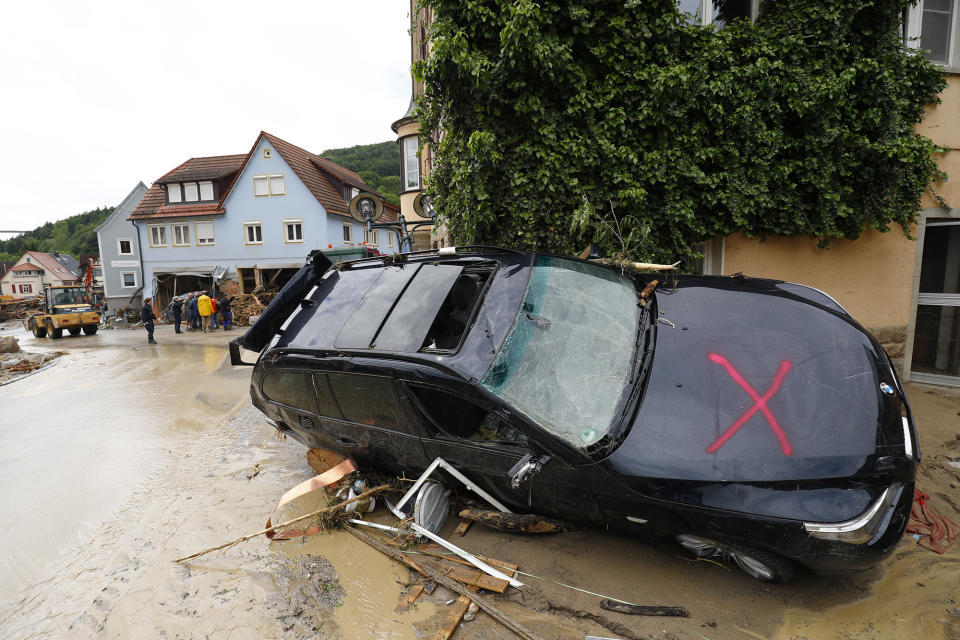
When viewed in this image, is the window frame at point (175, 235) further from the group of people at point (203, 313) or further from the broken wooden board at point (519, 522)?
the broken wooden board at point (519, 522)

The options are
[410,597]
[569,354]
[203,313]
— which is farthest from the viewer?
[203,313]

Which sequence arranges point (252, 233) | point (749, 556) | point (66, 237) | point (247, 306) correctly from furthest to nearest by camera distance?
point (66, 237), point (252, 233), point (247, 306), point (749, 556)

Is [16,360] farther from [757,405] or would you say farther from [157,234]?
[757,405]

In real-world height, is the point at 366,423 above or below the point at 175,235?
below

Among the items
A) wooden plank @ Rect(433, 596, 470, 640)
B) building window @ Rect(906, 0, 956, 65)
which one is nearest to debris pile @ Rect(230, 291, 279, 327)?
wooden plank @ Rect(433, 596, 470, 640)

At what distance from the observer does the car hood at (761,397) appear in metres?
2.32

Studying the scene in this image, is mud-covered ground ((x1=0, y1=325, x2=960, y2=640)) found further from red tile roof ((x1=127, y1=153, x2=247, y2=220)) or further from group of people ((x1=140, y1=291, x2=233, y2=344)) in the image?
red tile roof ((x1=127, y1=153, x2=247, y2=220))

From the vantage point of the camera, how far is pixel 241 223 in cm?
2766

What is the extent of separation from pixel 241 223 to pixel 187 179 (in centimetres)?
A: 508

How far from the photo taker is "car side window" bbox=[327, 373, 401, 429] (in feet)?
10.9

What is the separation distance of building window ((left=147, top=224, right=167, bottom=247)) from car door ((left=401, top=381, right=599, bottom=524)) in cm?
3242

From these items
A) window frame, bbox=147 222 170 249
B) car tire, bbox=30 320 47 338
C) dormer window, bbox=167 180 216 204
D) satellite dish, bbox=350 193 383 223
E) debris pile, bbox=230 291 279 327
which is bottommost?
car tire, bbox=30 320 47 338

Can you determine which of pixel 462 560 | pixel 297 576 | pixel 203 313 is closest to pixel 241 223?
pixel 203 313

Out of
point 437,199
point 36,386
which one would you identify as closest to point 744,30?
point 437,199
